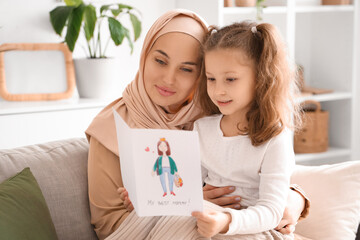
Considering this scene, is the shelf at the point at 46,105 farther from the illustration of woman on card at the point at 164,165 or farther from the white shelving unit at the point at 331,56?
the illustration of woman on card at the point at 164,165

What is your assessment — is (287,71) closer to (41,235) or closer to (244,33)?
(244,33)

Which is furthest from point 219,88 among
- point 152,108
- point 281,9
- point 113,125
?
point 281,9

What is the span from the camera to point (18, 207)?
154cm

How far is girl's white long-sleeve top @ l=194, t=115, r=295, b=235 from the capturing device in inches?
58.4

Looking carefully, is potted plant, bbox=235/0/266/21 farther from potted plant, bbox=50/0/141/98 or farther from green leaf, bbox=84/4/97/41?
green leaf, bbox=84/4/97/41

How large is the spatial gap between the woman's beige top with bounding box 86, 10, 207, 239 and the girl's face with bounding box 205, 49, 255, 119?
26 centimetres

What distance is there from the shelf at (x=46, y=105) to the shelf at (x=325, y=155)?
4.80 ft

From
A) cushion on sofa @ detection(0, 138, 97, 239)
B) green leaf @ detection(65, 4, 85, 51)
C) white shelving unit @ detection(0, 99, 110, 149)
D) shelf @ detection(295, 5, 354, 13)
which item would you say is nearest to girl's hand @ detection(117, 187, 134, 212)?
cushion on sofa @ detection(0, 138, 97, 239)

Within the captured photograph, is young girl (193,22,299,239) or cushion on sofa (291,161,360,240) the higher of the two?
young girl (193,22,299,239)

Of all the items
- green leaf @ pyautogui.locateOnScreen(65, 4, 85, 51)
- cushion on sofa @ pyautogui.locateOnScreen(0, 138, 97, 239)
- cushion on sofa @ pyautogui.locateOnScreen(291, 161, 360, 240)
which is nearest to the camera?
cushion on sofa @ pyautogui.locateOnScreen(0, 138, 97, 239)

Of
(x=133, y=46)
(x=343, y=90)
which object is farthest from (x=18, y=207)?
(x=343, y=90)

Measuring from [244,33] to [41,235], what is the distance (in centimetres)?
87

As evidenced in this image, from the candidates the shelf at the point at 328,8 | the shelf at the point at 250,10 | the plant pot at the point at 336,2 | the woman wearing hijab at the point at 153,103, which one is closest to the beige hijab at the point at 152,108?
the woman wearing hijab at the point at 153,103

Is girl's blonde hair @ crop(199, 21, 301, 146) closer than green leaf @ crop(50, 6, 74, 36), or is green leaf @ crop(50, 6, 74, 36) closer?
girl's blonde hair @ crop(199, 21, 301, 146)
